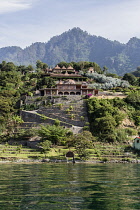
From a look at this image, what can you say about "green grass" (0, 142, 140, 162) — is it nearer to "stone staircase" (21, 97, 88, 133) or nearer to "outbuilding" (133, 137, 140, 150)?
"outbuilding" (133, 137, 140, 150)

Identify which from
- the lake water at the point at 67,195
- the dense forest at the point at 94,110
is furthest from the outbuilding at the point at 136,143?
the lake water at the point at 67,195

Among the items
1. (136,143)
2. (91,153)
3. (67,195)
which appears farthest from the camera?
(136,143)

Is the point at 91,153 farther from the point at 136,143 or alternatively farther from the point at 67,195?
the point at 67,195

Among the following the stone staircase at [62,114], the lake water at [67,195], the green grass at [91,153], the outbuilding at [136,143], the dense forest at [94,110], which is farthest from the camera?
the stone staircase at [62,114]

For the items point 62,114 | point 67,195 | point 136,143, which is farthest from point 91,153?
point 67,195

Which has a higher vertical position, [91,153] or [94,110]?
[94,110]

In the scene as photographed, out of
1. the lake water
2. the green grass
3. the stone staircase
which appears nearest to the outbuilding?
the green grass

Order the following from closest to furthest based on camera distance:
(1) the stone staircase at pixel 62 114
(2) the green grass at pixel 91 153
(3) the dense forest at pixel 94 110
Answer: (2) the green grass at pixel 91 153
(3) the dense forest at pixel 94 110
(1) the stone staircase at pixel 62 114

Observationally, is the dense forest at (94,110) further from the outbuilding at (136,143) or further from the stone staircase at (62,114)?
the outbuilding at (136,143)

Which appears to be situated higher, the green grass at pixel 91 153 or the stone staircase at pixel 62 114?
the stone staircase at pixel 62 114

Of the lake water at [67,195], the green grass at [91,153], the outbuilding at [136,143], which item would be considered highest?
the lake water at [67,195]

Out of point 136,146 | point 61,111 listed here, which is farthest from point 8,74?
point 136,146

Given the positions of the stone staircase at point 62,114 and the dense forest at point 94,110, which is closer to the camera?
the dense forest at point 94,110

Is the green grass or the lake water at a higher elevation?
the lake water
